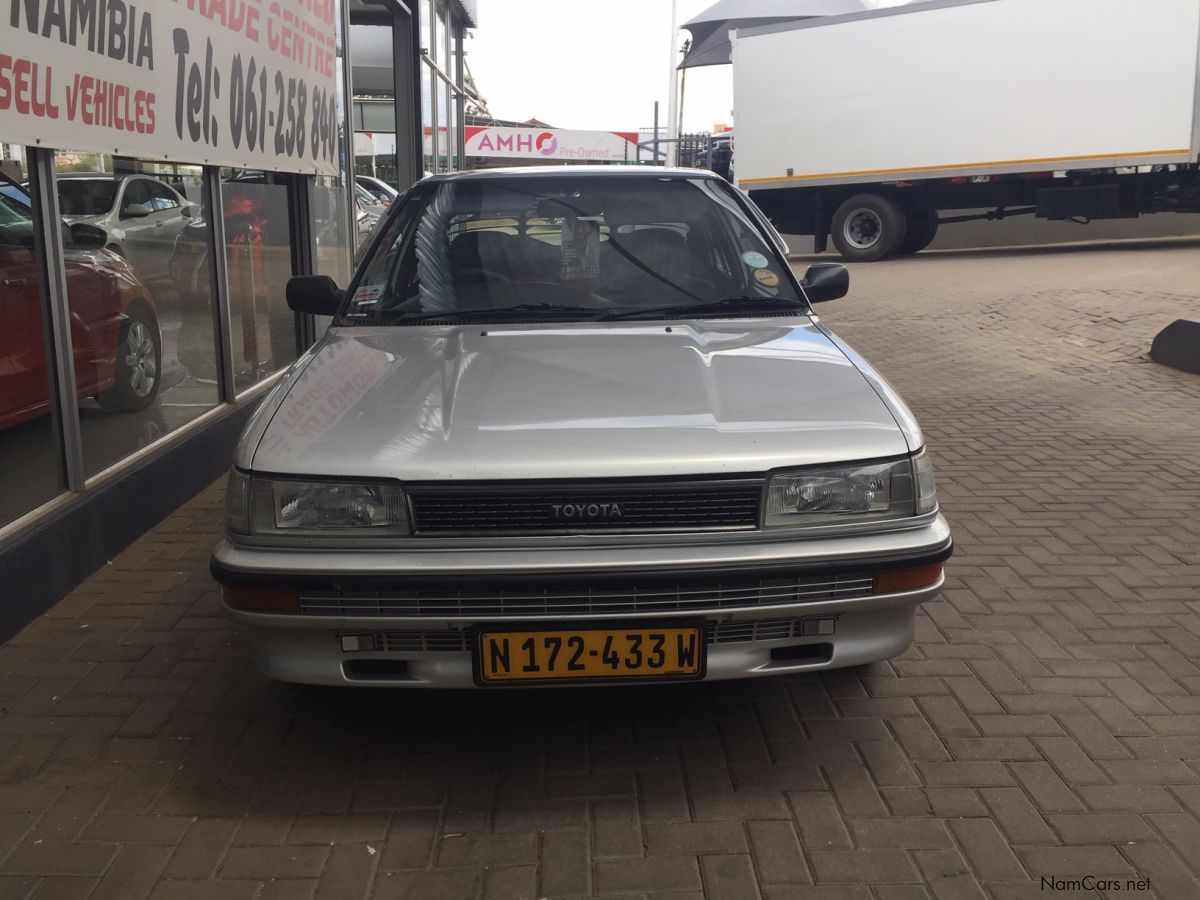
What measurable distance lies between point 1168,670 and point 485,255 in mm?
2598

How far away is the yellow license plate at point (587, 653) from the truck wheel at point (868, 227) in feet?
54.0

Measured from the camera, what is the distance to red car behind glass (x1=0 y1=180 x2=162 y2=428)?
161 inches

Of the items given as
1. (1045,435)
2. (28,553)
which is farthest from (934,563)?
(1045,435)

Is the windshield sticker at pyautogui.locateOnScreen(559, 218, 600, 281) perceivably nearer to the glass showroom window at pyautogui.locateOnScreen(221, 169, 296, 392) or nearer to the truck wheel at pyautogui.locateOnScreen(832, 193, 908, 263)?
the glass showroom window at pyautogui.locateOnScreen(221, 169, 296, 392)

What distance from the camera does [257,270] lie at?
720 centimetres

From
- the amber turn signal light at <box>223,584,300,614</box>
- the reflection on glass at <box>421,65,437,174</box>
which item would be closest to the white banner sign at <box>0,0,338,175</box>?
the amber turn signal light at <box>223,584,300,614</box>

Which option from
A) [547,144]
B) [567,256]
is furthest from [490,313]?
[547,144]

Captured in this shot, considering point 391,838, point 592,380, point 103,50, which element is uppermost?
point 103,50

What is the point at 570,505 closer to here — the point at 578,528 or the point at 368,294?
the point at 578,528

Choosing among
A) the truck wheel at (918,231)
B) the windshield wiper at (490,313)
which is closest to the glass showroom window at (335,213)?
the windshield wiper at (490,313)

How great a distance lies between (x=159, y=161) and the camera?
5.20 meters

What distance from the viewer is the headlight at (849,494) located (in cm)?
275

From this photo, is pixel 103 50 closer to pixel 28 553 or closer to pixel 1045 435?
pixel 28 553

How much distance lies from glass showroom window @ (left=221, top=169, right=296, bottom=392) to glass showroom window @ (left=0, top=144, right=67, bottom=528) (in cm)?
220
